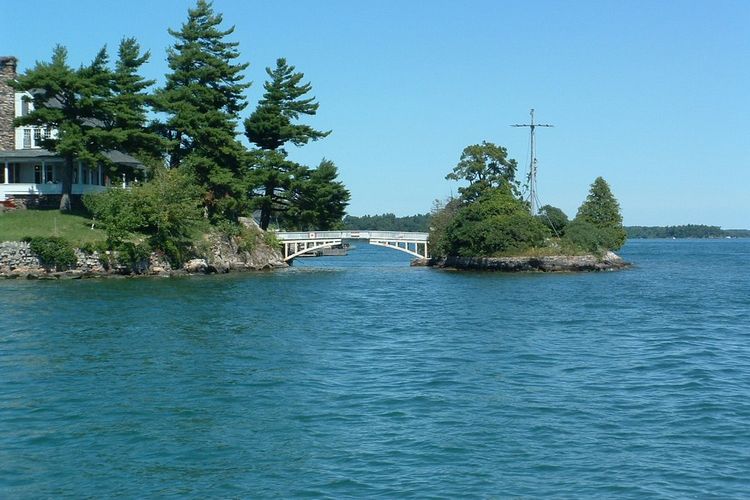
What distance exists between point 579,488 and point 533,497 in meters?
0.94

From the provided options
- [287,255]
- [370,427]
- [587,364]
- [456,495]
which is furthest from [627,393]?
[287,255]

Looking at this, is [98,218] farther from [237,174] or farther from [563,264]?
[563,264]

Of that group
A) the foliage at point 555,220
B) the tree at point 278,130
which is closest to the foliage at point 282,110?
the tree at point 278,130

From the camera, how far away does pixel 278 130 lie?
7625 cm

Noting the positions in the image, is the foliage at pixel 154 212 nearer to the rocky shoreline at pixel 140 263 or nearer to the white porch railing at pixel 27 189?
the rocky shoreline at pixel 140 263

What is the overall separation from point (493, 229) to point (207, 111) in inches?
1001

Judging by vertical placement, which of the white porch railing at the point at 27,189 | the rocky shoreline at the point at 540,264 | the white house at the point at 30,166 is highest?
the white house at the point at 30,166

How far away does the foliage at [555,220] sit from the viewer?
3115 inches

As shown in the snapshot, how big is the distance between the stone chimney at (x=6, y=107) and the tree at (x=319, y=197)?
75.7 feet

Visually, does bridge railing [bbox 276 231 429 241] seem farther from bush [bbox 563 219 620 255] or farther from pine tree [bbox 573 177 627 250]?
pine tree [bbox 573 177 627 250]

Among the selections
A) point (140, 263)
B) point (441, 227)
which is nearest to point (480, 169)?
point (441, 227)

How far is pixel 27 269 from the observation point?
168 feet

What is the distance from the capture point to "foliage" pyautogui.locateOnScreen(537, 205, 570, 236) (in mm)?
79125

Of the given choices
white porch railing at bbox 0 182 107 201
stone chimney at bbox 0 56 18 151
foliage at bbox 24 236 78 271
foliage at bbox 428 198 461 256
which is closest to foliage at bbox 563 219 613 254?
foliage at bbox 428 198 461 256
